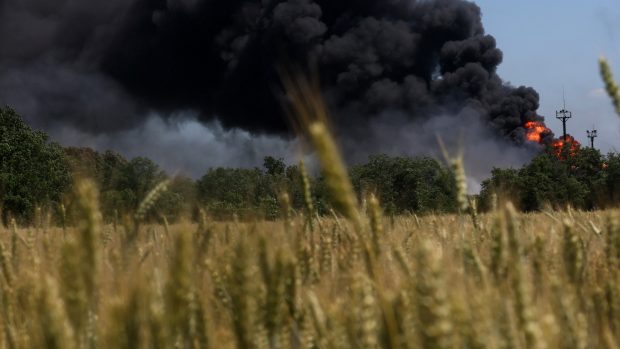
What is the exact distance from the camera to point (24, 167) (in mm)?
41062

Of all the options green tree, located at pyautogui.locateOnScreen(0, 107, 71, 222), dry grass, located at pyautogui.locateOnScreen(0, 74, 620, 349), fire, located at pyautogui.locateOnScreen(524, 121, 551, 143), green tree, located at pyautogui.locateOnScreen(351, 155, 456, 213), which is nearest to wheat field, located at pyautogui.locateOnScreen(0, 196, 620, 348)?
dry grass, located at pyautogui.locateOnScreen(0, 74, 620, 349)

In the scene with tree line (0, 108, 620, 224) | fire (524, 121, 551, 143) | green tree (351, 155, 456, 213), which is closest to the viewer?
tree line (0, 108, 620, 224)

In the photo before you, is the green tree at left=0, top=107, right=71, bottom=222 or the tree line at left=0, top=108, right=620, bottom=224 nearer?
the tree line at left=0, top=108, right=620, bottom=224

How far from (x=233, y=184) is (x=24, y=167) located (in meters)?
29.4

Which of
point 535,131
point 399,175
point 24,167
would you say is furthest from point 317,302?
point 535,131

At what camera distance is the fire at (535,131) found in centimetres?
9849

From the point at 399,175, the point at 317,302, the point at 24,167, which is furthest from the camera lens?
the point at 399,175

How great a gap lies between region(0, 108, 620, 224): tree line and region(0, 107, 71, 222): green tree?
2.3 inches

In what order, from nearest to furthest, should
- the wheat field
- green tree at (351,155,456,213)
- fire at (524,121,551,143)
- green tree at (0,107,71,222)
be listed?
the wheat field
green tree at (0,107,71,222)
green tree at (351,155,456,213)
fire at (524,121,551,143)

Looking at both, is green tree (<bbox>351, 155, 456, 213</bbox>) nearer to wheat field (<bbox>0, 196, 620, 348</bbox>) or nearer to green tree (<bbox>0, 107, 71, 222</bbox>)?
green tree (<bbox>0, 107, 71, 222</bbox>)

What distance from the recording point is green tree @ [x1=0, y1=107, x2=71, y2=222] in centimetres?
3938

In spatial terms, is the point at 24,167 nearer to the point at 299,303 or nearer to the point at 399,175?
the point at 399,175

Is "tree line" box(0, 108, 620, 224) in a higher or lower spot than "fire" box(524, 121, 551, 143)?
lower

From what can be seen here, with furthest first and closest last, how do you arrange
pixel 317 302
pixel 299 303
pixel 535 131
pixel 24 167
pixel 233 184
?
pixel 535 131, pixel 233 184, pixel 24 167, pixel 299 303, pixel 317 302
